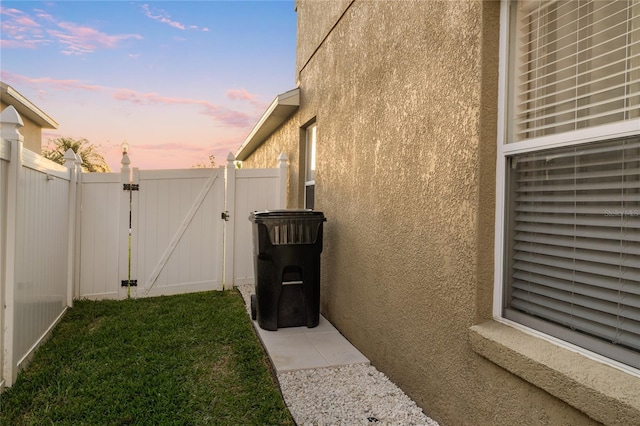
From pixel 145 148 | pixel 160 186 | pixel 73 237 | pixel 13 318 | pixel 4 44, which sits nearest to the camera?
pixel 13 318

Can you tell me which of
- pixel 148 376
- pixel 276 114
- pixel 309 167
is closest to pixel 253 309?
pixel 148 376

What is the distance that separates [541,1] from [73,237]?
628 cm

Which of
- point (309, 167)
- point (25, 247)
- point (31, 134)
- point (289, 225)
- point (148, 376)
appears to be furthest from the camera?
point (31, 134)

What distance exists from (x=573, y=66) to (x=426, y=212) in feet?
4.13

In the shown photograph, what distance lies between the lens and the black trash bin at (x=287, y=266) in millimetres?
4664

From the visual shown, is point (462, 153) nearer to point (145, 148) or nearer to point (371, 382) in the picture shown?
point (371, 382)

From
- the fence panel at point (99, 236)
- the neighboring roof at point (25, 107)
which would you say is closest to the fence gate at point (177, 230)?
the fence panel at point (99, 236)

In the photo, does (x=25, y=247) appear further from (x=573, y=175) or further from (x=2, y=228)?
(x=573, y=175)

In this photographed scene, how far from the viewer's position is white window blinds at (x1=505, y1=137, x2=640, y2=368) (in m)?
1.63

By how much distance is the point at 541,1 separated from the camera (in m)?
2.07

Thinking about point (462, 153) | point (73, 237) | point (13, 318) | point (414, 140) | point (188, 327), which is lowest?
point (188, 327)

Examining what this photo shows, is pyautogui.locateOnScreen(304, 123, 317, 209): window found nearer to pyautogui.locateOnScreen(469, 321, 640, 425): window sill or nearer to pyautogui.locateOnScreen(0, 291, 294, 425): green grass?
pyautogui.locateOnScreen(0, 291, 294, 425): green grass

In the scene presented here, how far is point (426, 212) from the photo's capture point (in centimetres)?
284

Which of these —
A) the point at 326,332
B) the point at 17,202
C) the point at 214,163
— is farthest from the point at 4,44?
the point at 214,163
